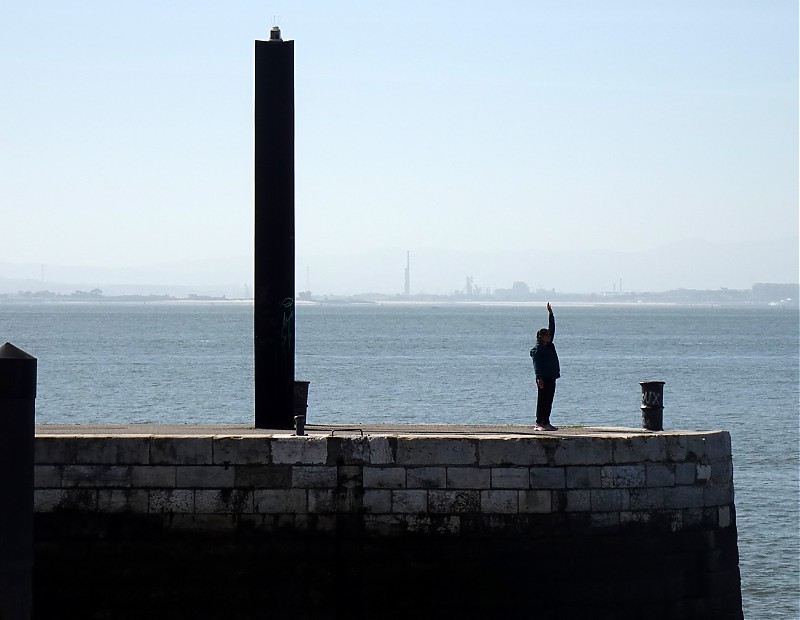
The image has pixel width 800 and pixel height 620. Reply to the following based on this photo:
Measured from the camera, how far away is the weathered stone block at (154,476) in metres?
13.2

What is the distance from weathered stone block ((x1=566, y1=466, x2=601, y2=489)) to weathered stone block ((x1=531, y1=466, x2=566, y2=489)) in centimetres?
12

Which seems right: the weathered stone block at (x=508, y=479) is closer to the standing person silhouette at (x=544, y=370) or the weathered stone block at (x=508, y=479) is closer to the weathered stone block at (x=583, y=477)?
the weathered stone block at (x=583, y=477)

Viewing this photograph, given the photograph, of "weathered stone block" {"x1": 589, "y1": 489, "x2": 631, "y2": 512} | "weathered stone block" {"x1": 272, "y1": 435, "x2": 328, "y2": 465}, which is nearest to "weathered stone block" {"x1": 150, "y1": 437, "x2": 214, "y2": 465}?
"weathered stone block" {"x1": 272, "y1": 435, "x2": 328, "y2": 465}

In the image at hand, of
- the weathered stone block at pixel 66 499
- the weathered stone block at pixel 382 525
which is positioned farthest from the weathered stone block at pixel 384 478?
the weathered stone block at pixel 66 499

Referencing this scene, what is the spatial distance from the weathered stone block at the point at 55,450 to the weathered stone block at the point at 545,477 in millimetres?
4406

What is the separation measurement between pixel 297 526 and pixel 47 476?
243 cm

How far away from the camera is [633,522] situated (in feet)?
44.4

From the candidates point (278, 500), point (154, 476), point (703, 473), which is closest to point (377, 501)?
point (278, 500)

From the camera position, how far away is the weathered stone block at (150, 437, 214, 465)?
521 inches

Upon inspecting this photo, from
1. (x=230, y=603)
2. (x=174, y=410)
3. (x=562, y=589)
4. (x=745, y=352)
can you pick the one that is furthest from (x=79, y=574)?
(x=745, y=352)

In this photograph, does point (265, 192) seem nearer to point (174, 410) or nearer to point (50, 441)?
point (50, 441)

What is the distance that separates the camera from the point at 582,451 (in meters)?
13.4

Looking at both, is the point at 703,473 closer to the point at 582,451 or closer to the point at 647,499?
the point at 647,499

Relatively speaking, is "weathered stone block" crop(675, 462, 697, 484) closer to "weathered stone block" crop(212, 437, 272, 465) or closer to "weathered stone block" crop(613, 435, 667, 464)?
"weathered stone block" crop(613, 435, 667, 464)
